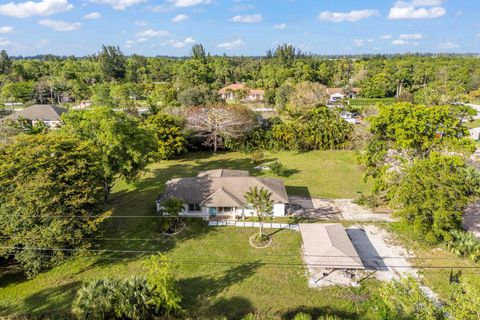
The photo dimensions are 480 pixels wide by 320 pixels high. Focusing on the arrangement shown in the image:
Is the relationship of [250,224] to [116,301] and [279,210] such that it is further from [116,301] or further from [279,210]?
[116,301]

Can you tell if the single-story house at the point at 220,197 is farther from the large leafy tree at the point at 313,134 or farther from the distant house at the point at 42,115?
the distant house at the point at 42,115

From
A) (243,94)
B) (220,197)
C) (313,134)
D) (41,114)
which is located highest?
(243,94)

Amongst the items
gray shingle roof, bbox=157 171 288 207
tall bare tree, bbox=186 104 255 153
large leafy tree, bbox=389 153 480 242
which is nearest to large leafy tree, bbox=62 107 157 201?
gray shingle roof, bbox=157 171 288 207

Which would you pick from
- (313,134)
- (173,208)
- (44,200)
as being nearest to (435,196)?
(173,208)

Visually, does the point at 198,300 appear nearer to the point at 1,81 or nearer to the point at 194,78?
the point at 194,78

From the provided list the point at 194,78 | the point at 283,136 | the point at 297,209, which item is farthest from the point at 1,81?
the point at 297,209

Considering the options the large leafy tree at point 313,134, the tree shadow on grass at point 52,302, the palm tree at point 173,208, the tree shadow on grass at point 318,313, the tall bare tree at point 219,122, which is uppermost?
the tall bare tree at point 219,122

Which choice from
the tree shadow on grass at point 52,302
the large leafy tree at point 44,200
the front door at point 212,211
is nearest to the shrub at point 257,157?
the front door at point 212,211
